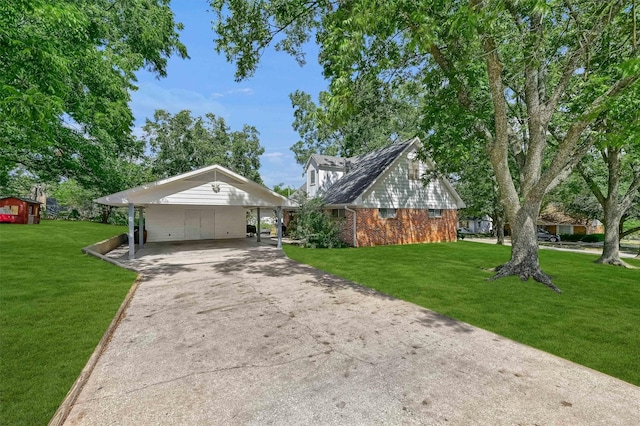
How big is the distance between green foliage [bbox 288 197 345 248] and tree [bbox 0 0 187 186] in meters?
10.4

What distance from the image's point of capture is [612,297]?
7.73m

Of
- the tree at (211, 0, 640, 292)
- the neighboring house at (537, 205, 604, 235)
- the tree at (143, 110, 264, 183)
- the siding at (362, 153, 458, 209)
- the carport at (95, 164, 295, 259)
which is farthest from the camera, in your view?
the neighboring house at (537, 205, 604, 235)

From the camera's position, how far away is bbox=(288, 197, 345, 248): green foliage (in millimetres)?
18172

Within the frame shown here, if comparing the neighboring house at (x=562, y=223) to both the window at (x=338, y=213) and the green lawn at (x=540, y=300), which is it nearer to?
the window at (x=338, y=213)

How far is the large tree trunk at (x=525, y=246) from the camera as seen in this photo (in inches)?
373

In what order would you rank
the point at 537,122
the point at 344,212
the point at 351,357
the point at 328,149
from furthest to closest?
the point at 328,149
the point at 344,212
the point at 537,122
the point at 351,357

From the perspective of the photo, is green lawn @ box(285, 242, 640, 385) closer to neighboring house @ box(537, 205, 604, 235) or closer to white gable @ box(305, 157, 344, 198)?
white gable @ box(305, 157, 344, 198)

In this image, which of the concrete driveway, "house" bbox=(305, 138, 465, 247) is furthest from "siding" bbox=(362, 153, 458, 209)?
the concrete driveway

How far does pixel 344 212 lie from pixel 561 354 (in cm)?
1533

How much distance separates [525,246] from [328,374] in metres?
8.84

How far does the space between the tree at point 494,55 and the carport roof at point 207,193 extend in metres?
6.35

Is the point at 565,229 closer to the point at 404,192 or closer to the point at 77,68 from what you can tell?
the point at 404,192

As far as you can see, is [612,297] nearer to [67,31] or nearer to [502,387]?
[502,387]

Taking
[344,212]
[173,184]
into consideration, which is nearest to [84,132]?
[173,184]
